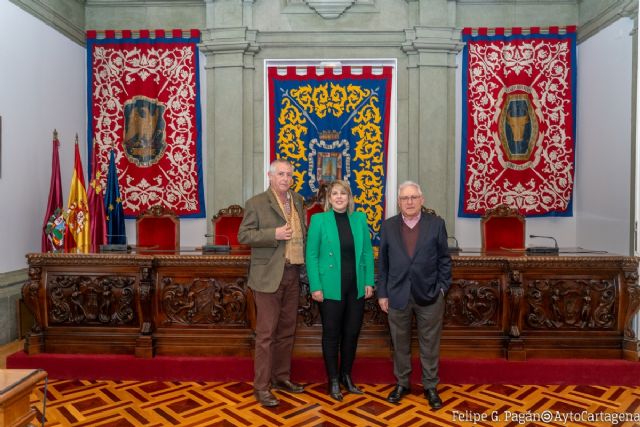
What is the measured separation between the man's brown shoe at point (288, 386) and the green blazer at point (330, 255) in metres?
0.69

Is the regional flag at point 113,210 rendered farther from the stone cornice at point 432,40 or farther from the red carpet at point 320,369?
the stone cornice at point 432,40

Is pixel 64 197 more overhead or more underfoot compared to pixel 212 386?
more overhead

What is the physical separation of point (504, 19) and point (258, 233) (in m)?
4.50

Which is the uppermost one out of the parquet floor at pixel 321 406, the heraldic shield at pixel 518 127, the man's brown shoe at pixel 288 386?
the heraldic shield at pixel 518 127

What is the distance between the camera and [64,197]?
544cm

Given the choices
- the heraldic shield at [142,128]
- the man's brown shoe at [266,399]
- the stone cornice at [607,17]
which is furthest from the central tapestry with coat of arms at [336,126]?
the man's brown shoe at [266,399]

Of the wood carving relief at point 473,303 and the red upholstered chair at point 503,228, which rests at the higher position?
the red upholstered chair at point 503,228

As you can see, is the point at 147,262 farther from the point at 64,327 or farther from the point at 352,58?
the point at 352,58

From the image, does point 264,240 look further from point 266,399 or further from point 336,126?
point 336,126

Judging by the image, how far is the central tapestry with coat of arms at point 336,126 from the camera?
18.9 ft

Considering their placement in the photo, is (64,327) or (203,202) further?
(203,202)

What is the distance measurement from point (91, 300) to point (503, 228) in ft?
11.9

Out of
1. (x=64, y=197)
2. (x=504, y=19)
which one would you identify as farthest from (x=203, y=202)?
(x=504, y=19)

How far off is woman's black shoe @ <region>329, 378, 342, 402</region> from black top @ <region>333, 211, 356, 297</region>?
0.58m
